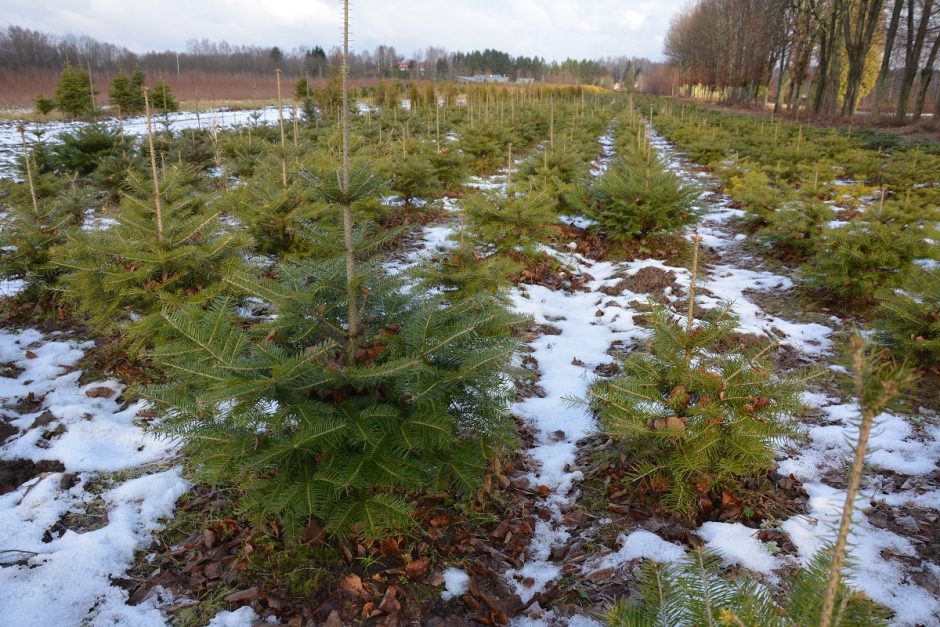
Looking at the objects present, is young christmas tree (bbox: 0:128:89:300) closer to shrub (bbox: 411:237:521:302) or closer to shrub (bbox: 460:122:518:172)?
shrub (bbox: 411:237:521:302)

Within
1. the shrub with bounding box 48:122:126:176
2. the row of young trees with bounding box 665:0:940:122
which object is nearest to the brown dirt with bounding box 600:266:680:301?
the shrub with bounding box 48:122:126:176

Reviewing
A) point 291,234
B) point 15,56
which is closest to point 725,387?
point 291,234

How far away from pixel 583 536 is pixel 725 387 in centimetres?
111

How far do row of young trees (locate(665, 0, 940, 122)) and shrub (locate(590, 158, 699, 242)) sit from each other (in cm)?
2322

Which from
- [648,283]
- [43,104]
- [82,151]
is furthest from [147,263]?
[43,104]

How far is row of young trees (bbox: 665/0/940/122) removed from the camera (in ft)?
79.7

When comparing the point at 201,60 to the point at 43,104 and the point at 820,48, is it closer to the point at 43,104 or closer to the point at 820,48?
the point at 43,104

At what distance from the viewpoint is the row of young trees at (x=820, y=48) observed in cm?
2428

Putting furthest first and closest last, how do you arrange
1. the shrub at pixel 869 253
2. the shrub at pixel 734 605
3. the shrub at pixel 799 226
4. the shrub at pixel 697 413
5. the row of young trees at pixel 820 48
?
the row of young trees at pixel 820 48
the shrub at pixel 799 226
the shrub at pixel 869 253
the shrub at pixel 697 413
the shrub at pixel 734 605

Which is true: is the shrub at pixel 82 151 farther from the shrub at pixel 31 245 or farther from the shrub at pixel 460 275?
the shrub at pixel 460 275

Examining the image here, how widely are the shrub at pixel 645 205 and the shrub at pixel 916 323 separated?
3.37 metres

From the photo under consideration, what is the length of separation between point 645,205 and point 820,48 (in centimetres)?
3260

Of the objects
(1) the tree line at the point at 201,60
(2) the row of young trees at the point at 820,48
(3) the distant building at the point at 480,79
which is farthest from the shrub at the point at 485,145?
(3) the distant building at the point at 480,79

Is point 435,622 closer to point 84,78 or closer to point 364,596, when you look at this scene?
point 364,596
